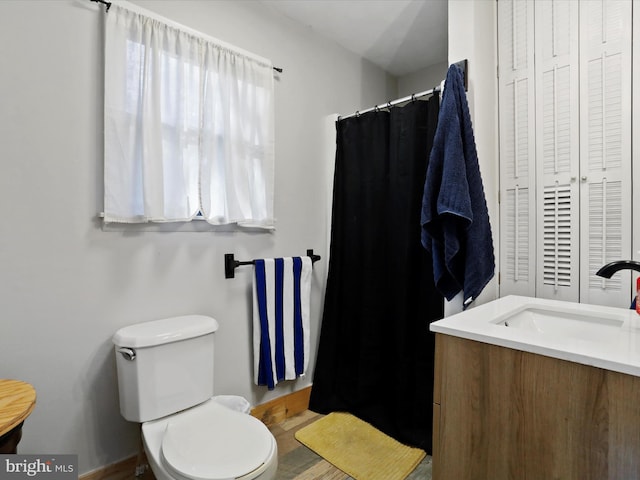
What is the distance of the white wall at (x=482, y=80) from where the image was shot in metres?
1.58

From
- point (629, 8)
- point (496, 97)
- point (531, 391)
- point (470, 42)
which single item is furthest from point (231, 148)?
point (629, 8)

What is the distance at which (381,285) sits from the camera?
200cm

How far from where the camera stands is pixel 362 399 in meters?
2.00

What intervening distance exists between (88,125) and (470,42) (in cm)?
174

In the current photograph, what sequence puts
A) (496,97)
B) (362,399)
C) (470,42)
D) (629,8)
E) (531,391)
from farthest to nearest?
(362,399) < (496,97) < (470,42) < (629,8) < (531,391)

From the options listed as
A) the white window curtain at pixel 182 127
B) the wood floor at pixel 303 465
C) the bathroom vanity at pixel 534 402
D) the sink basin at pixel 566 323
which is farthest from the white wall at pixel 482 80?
the white window curtain at pixel 182 127

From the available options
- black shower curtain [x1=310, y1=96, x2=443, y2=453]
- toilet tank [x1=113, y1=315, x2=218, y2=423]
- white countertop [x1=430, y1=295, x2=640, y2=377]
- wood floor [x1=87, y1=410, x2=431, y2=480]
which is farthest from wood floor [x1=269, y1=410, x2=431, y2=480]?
white countertop [x1=430, y1=295, x2=640, y2=377]

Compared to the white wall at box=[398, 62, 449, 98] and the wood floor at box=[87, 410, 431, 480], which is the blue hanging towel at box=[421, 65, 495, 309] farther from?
the white wall at box=[398, 62, 449, 98]

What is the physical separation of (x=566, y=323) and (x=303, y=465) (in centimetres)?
132

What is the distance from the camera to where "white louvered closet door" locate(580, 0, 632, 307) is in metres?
1.35

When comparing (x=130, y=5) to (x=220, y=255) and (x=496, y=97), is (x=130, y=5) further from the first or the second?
(x=496, y=97)

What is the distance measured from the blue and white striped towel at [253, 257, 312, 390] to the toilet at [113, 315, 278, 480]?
0.37 m

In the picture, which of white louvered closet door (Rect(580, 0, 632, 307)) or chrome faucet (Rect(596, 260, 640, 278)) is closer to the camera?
chrome faucet (Rect(596, 260, 640, 278))

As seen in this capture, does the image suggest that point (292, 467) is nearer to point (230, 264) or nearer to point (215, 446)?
point (215, 446)
